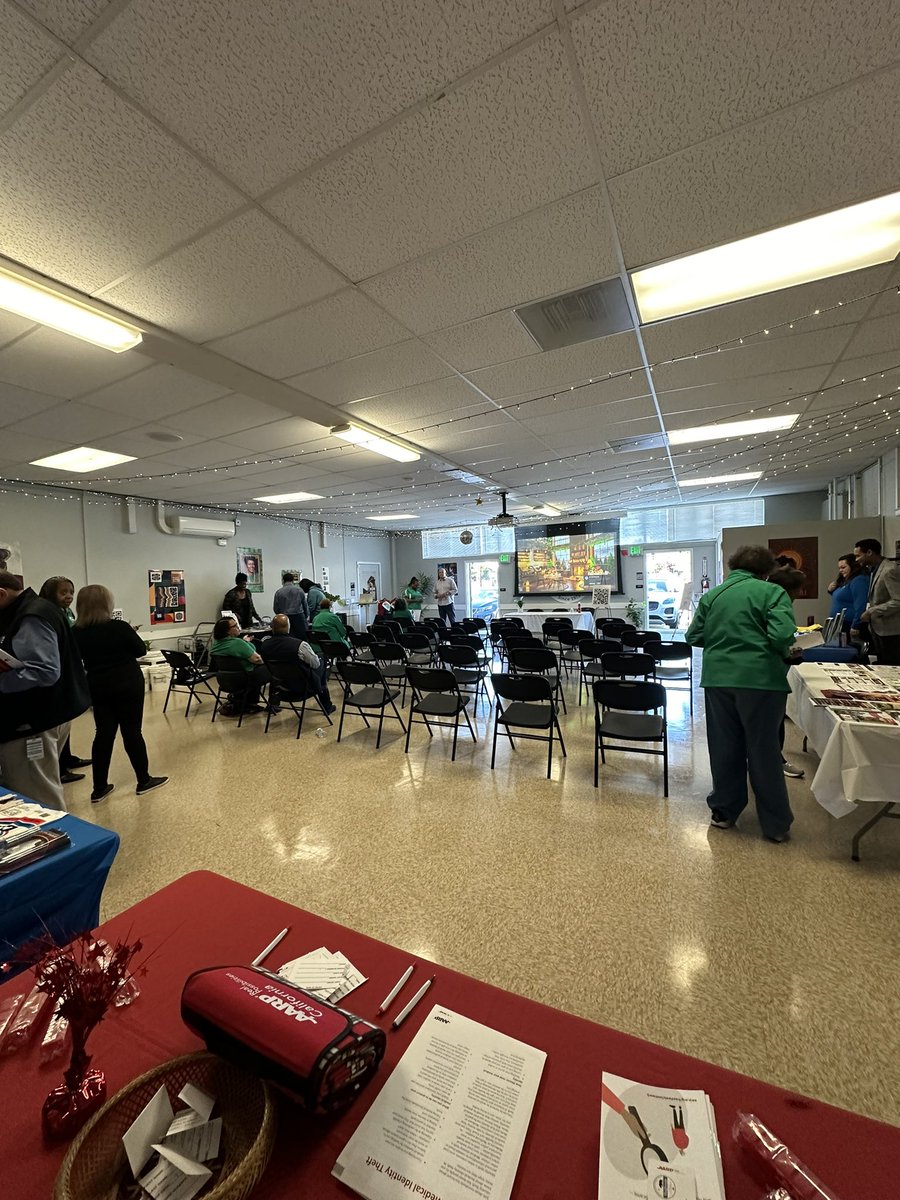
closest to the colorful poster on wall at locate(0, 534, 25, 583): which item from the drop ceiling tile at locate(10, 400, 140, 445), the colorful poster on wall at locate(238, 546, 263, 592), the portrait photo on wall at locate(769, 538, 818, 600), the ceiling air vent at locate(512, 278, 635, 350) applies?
the drop ceiling tile at locate(10, 400, 140, 445)

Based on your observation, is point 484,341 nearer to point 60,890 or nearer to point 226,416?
point 226,416

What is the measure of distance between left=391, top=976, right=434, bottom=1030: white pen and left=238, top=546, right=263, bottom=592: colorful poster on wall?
31.3 ft

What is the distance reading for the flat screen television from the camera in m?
11.4

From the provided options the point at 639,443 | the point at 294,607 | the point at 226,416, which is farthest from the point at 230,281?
the point at 294,607

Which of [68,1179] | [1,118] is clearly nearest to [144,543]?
[1,118]

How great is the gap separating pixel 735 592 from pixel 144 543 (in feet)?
27.4

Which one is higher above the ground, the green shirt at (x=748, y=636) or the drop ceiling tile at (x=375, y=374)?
the drop ceiling tile at (x=375, y=374)

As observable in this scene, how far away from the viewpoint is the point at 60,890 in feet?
4.62

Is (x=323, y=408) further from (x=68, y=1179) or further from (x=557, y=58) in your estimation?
(x=68, y=1179)

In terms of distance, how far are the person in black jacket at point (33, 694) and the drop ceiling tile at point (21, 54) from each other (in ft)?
6.57

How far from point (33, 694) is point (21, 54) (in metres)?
2.40

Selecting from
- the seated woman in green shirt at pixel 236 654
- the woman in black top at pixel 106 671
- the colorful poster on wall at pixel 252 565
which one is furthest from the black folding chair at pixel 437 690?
the colorful poster on wall at pixel 252 565

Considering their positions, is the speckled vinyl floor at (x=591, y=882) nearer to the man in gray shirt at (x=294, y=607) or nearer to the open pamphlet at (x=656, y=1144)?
the open pamphlet at (x=656, y=1144)

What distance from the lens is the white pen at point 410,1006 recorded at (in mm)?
863
